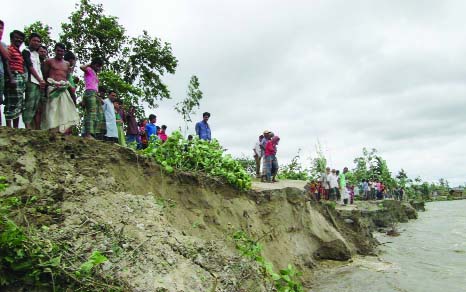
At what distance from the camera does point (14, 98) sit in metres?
5.19

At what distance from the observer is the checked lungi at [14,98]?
16.9 feet

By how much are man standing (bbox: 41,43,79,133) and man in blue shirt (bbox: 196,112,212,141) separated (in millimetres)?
3946

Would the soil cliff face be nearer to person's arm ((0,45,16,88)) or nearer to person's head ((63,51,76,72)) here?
person's arm ((0,45,16,88))

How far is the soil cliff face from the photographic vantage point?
394cm

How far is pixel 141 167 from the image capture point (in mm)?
5582

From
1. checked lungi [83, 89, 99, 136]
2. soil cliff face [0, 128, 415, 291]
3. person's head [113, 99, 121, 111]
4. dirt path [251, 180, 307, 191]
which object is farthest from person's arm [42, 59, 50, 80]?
dirt path [251, 180, 307, 191]

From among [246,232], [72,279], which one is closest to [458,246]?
[246,232]

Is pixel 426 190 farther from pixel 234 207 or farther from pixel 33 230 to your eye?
pixel 33 230

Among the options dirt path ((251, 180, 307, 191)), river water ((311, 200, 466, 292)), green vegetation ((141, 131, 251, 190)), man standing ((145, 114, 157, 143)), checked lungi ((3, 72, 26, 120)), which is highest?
man standing ((145, 114, 157, 143))

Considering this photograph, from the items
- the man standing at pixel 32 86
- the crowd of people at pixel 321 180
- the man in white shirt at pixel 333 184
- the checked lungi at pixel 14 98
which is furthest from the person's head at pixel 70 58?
the man in white shirt at pixel 333 184

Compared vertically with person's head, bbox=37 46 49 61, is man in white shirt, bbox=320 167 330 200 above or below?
below

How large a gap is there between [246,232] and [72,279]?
12.4 ft

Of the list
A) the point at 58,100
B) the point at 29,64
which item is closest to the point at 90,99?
the point at 58,100

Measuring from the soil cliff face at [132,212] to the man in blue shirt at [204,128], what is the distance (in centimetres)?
287
